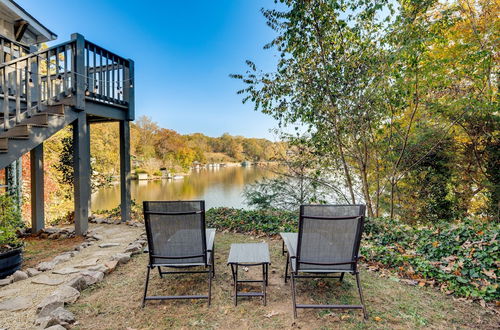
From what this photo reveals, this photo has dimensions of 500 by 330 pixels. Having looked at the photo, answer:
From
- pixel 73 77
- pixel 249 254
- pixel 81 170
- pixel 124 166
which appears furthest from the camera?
pixel 124 166

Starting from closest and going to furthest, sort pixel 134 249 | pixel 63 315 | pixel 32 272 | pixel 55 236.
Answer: pixel 63 315
pixel 32 272
pixel 134 249
pixel 55 236

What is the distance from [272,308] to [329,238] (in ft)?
2.65

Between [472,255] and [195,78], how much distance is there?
65.2ft

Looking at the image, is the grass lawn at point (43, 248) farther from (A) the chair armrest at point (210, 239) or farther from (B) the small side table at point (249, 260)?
(B) the small side table at point (249, 260)

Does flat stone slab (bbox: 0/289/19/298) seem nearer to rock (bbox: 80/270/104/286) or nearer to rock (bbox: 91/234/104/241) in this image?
rock (bbox: 80/270/104/286)

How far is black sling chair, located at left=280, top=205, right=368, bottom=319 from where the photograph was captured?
88.7 inches

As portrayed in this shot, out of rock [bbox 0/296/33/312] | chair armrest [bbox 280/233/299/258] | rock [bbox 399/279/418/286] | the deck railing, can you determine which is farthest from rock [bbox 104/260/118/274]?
rock [bbox 399/279/418/286]

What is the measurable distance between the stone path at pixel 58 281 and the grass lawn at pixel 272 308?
0.14 m

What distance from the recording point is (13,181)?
580cm

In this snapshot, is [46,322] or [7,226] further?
[7,226]

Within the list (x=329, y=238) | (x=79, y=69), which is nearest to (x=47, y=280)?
(x=329, y=238)

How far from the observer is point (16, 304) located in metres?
2.35

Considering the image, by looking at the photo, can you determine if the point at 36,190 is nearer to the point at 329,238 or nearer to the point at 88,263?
the point at 88,263

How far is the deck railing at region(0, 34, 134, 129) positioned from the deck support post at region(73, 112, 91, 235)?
36 cm
